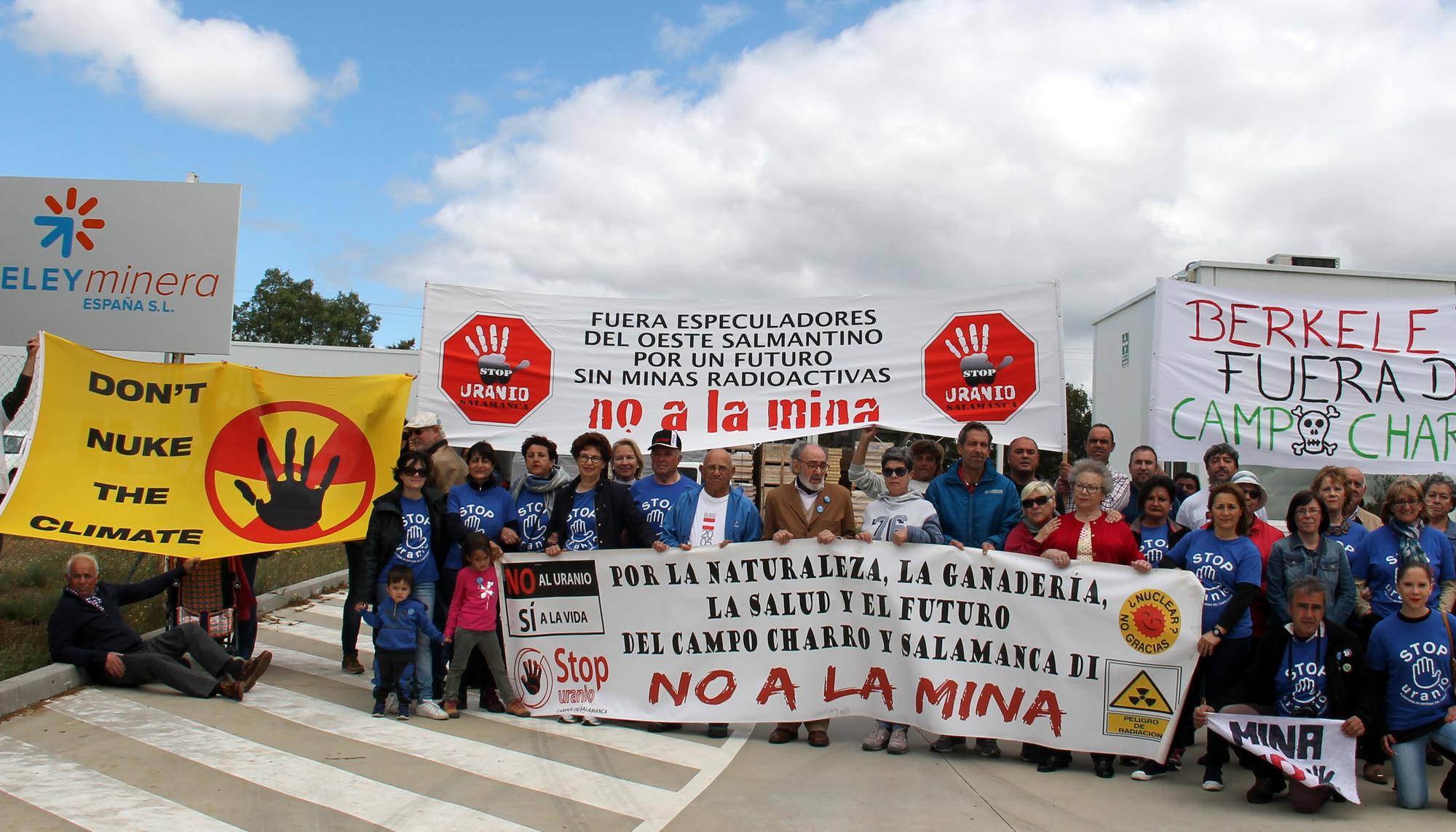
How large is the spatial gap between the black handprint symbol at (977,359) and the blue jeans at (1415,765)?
3456 mm

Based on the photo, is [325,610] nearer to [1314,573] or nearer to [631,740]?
[631,740]

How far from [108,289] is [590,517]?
208 inches

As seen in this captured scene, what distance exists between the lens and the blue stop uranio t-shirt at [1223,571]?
18.3 feet

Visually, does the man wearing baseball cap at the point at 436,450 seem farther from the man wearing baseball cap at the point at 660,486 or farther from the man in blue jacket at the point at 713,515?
the man in blue jacket at the point at 713,515

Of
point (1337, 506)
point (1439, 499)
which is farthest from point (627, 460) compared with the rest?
point (1439, 499)

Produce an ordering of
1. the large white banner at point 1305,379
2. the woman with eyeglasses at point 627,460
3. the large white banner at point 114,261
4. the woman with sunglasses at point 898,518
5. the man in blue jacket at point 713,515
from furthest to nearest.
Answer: the large white banner at point 114,261 < the large white banner at point 1305,379 < the woman with eyeglasses at point 627,460 < the man in blue jacket at point 713,515 < the woman with sunglasses at point 898,518

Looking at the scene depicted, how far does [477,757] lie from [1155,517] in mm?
4045

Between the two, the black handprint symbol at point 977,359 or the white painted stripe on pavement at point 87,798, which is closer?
the white painted stripe on pavement at point 87,798

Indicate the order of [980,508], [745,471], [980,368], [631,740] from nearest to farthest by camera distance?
[631,740], [980,508], [980,368], [745,471]

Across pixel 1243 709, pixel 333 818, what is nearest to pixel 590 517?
pixel 333 818

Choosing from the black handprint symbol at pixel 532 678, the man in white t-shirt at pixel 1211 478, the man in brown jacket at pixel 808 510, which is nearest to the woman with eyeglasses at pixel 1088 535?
the man in white t-shirt at pixel 1211 478

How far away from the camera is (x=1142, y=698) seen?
18.4ft

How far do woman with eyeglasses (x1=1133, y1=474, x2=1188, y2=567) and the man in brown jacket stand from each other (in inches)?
65.6

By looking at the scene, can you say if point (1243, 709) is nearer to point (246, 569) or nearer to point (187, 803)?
point (187, 803)
